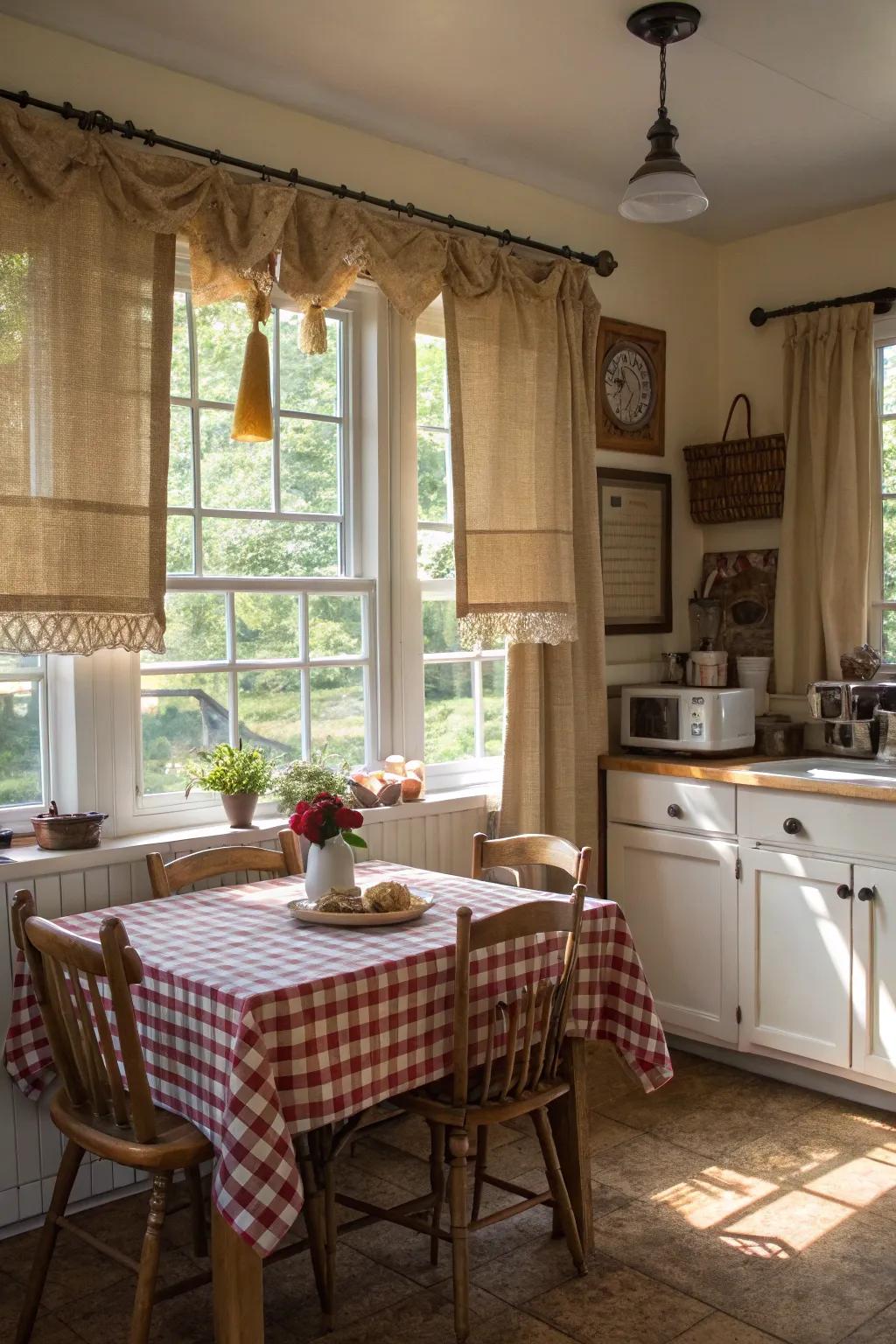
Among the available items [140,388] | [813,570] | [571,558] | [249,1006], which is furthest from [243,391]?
[813,570]

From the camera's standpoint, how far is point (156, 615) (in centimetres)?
297

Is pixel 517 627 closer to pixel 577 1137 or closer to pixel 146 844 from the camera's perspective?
pixel 146 844

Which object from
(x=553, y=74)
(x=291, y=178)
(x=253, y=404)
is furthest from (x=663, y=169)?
(x=253, y=404)

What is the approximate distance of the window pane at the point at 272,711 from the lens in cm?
342

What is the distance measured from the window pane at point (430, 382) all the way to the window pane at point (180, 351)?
0.81m

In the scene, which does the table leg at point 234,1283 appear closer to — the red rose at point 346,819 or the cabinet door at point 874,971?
the red rose at point 346,819

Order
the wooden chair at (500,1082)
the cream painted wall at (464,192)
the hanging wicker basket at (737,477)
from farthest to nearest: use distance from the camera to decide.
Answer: the hanging wicker basket at (737,477)
the cream painted wall at (464,192)
the wooden chair at (500,1082)

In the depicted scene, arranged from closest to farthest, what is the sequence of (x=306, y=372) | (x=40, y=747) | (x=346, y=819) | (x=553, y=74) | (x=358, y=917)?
(x=358, y=917), (x=346, y=819), (x=40, y=747), (x=553, y=74), (x=306, y=372)

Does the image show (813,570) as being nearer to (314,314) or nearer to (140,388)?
(314,314)

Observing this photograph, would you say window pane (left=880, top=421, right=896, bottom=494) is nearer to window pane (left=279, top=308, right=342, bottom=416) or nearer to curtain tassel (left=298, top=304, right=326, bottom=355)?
window pane (left=279, top=308, right=342, bottom=416)

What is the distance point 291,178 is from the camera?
10.5ft

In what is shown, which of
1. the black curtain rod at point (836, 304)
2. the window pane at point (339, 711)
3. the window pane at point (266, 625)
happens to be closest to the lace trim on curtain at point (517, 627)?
the window pane at point (339, 711)

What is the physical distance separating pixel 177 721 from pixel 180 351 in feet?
3.24

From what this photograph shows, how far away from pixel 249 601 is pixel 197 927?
1152 millimetres
